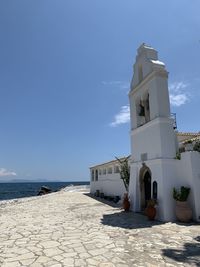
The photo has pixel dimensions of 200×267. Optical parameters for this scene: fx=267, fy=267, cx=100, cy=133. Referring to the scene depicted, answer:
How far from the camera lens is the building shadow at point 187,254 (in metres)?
6.92

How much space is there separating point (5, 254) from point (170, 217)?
7.87 m

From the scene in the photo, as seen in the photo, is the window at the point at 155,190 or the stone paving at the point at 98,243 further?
the window at the point at 155,190

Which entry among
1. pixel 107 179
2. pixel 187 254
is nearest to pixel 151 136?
pixel 187 254

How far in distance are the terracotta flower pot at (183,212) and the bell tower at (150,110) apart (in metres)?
2.42

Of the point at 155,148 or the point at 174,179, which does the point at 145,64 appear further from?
the point at 174,179

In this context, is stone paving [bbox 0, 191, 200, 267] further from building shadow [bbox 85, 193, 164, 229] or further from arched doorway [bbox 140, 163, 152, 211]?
arched doorway [bbox 140, 163, 152, 211]

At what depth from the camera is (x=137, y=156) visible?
16156 millimetres

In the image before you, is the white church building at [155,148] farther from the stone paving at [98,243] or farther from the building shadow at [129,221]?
the stone paving at [98,243]

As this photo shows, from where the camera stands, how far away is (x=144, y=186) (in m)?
15.7

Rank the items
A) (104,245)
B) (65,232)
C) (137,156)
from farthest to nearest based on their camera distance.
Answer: (137,156) < (65,232) < (104,245)

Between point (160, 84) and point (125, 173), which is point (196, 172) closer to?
point (160, 84)

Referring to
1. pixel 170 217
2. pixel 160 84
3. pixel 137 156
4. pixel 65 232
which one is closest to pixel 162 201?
pixel 170 217

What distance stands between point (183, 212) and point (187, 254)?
4.80 meters

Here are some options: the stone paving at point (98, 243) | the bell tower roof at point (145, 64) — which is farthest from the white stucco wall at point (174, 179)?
the bell tower roof at point (145, 64)
